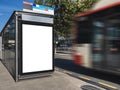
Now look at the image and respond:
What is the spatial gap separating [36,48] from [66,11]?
2185 cm

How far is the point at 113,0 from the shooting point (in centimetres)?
908

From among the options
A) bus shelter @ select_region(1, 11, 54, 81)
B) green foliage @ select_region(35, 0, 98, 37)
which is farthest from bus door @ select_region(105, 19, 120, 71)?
green foliage @ select_region(35, 0, 98, 37)

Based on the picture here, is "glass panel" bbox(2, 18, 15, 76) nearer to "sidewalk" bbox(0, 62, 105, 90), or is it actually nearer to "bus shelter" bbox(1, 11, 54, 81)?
"bus shelter" bbox(1, 11, 54, 81)

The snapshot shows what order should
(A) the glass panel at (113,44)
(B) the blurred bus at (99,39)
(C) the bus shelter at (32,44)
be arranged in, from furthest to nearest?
(C) the bus shelter at (32,44) < (B) the blurred bus at (99,39) < (A) the glass panel at (113,44)

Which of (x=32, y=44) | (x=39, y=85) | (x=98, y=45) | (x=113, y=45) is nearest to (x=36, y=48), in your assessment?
(x=32, y=44)

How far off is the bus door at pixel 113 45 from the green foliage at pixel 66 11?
21.0 meters

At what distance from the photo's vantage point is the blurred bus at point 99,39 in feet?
28.3

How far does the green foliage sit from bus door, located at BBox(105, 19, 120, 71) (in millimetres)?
20951

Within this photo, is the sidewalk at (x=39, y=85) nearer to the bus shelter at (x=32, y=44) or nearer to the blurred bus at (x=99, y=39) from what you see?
the bus shelter at (x=32, y=44)

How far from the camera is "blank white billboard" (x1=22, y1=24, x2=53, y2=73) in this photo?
9172 millimetres

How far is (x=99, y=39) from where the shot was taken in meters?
9.45

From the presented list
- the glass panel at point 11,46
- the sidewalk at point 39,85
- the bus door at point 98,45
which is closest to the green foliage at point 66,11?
the glass panel at point 11,46

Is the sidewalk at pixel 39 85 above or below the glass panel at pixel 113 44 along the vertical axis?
below

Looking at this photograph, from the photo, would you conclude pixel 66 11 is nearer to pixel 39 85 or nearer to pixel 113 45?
pixel 113 45
